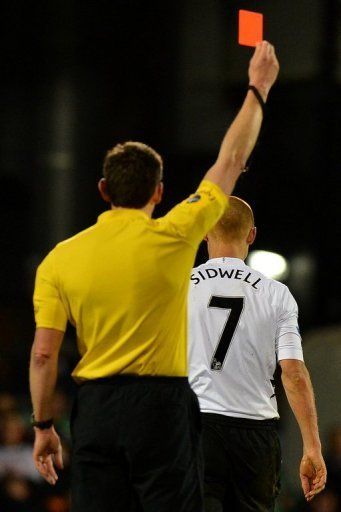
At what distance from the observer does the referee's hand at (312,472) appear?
4410 millimetres

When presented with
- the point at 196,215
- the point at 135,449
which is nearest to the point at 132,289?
the point at 196,215

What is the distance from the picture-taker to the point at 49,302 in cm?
348

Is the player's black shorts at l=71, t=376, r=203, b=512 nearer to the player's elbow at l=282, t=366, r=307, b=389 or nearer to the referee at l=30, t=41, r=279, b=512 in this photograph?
the referee at l=30, t=41, r=279, b=512

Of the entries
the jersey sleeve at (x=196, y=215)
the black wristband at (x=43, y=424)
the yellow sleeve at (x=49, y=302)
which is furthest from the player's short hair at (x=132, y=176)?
the black wristband at (x=43, y=424)

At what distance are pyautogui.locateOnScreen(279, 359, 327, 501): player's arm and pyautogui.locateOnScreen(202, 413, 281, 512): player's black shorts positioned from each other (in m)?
0.15

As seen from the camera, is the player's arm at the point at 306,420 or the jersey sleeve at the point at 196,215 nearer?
the jersey sleeve at the point at 196,215

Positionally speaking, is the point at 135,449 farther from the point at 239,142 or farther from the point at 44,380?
the point at 239,142

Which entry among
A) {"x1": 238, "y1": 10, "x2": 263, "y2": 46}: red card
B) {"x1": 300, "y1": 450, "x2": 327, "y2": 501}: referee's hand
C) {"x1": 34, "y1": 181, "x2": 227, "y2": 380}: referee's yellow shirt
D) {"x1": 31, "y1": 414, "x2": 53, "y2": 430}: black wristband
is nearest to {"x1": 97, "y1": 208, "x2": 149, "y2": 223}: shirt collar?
{"x1": 34, "y1": 181, "x2": 227, "y2": 380}: referee's yellow shirt

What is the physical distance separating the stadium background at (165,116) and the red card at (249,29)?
9.45 meters

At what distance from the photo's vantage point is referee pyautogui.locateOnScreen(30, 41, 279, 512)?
3.40 metres

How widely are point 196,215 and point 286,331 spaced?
45.1 inches

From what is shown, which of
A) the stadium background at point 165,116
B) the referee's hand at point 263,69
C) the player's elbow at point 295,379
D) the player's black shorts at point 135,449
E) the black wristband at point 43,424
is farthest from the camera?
the stadium background at point 165,116

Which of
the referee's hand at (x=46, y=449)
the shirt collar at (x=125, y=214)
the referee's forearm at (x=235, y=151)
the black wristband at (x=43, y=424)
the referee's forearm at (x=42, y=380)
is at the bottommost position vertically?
the referee's hand at (x=46, y=449)

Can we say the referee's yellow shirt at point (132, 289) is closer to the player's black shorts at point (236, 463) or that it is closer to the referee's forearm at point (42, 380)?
the referee's forearm at point (42, 380)
